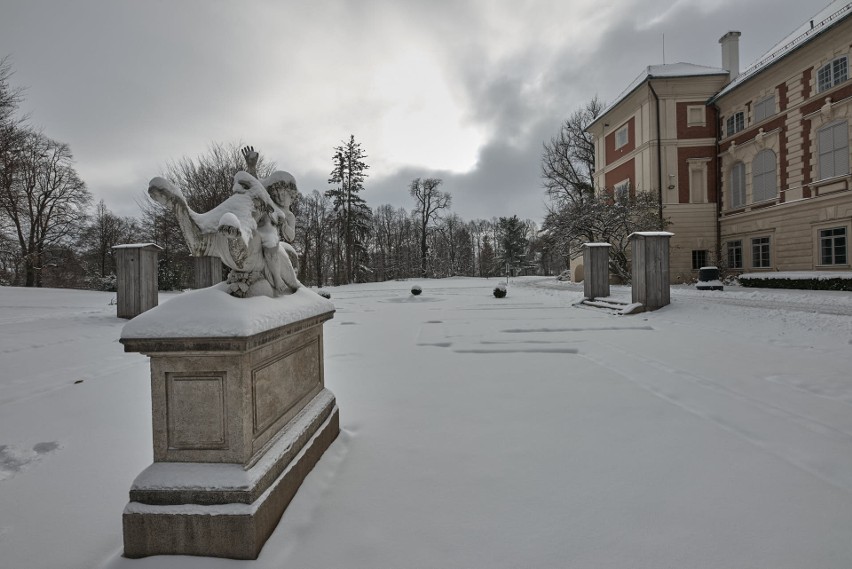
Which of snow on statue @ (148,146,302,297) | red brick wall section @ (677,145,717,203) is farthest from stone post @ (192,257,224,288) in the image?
red brick wall section @ (677,145,717,203)

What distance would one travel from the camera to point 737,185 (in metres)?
21.5

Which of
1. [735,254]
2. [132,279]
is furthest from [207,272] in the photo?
[735,254]

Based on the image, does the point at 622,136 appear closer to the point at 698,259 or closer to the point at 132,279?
the point at 698,259

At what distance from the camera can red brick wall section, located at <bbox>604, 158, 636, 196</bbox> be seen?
2435 cm

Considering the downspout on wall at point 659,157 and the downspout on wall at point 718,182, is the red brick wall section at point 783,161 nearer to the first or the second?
the downspout on wall at point 718,182

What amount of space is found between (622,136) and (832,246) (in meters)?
13.1

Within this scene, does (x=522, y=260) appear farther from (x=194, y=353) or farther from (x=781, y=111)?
(x=194, y=353)

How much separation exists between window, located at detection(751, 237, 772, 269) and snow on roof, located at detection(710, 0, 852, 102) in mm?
8522

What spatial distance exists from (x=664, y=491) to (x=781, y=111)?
24898mm

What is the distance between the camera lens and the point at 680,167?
22.7m

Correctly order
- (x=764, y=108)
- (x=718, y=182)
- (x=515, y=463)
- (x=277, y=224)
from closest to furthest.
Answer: (x=515, y=463), (x=277, y=224), (x=764, y=108), (x=718, y=182)

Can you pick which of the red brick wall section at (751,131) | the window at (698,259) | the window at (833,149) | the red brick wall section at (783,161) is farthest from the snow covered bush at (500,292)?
the red brick wall section at (751,131)

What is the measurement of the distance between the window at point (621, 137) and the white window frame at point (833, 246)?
39.1 ft

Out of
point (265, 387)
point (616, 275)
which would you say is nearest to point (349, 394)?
point (265, 387)
